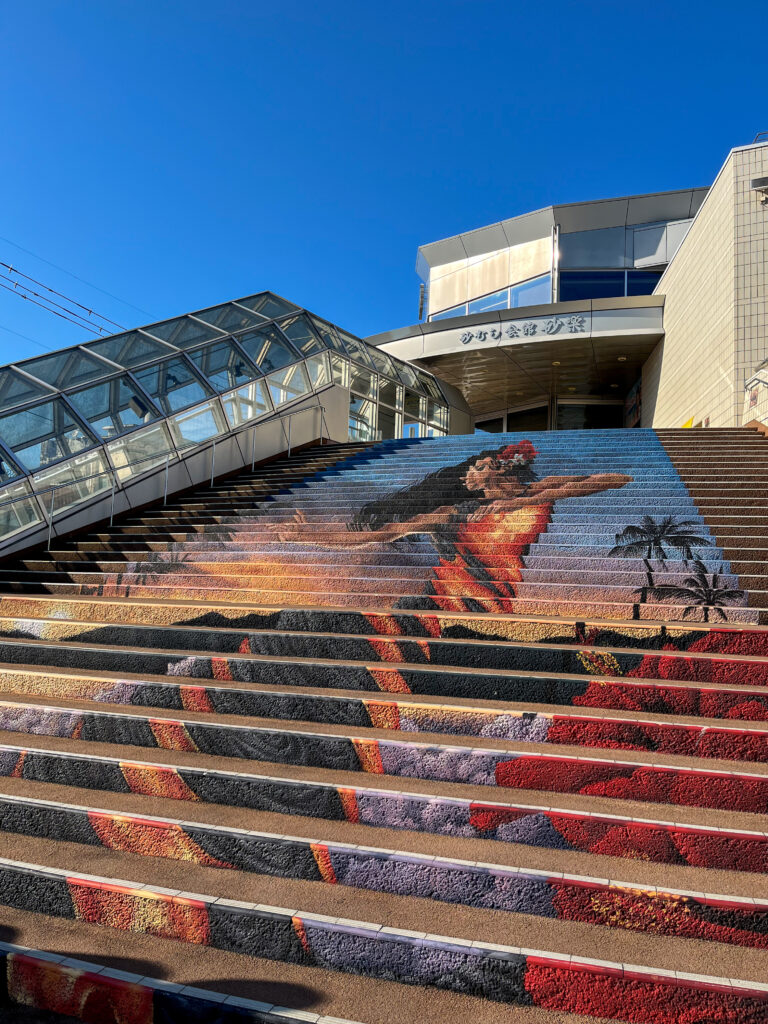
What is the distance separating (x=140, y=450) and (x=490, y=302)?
1870 centimetres

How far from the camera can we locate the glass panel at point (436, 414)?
1967 cm

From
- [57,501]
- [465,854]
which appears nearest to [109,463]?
[57,501]

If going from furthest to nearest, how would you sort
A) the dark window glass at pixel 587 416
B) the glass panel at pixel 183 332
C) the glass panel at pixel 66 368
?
the dark window glass at pixel 587 416, the glass panel at pixel 183 332, the glass panel at pixel 66 368

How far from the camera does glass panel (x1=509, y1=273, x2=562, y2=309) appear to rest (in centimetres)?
2233

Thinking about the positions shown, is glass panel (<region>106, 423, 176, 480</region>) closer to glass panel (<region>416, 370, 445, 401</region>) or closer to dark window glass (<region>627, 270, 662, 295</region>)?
glass panel (<region>416, 370, 445, 401</region>)

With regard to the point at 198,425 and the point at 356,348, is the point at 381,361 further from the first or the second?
the point at 198,425

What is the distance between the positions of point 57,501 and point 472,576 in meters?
4.73

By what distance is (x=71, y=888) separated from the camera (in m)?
2.58

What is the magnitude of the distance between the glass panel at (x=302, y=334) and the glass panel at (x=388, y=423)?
303cm

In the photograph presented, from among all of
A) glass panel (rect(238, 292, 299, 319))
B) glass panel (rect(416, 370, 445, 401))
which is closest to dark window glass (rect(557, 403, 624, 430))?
glass panel (rect(416, 370, 445, 401))

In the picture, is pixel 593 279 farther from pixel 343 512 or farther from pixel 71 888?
pixel 71 888

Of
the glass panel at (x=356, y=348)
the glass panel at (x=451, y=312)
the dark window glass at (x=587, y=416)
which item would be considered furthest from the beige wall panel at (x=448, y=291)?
the glass panel at (x=356, y=348)

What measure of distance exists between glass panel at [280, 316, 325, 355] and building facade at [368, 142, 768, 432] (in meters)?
7.52

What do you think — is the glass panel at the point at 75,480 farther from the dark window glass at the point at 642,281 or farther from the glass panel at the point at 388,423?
the dark window glass at the point at 642,281
